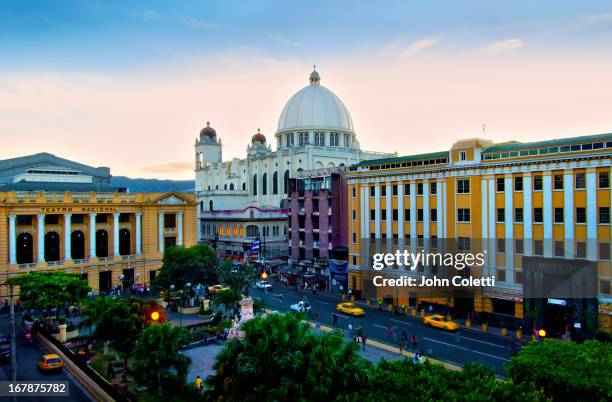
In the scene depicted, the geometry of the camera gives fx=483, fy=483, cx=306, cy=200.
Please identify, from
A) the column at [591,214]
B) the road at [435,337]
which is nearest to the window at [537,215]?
the column at [591,214]

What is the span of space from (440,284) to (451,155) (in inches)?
470

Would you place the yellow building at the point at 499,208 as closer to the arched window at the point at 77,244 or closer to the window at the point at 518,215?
the window at the point at 518,215

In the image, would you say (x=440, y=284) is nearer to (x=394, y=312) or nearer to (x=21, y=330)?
(x=394, y=312)

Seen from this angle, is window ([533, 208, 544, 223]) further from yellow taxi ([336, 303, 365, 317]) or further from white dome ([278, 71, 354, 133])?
white dome ([278, 71, 354, 133])

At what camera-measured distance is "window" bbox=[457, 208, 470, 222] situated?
43406 mm

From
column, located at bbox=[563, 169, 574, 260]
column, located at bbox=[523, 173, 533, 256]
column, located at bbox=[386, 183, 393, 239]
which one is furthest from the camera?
column, located at bbox=[386, 183, 393, 239]

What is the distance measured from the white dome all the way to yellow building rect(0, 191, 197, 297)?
40.9m

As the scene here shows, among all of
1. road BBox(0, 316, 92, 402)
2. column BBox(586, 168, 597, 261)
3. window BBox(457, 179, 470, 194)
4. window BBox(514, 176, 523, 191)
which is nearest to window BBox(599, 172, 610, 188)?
column BBox(586, 168, 597, 261)

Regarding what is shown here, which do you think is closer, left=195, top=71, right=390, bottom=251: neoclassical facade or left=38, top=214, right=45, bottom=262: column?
left=38, top=214, right=45, bottom=262: column

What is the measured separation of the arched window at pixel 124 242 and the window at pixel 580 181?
158 ft

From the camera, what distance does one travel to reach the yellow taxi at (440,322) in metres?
39.3

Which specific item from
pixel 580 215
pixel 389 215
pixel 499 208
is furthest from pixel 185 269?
pixel 580 215

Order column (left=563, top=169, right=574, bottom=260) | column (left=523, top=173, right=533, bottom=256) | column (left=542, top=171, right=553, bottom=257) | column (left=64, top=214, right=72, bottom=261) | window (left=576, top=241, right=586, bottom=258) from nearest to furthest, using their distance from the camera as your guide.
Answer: window (left=576, top=241, right=586, bottom=258) < column (left=563, top=169, right=574, bottom=260) < column (left=542, top=171, right=553, bottom=257) < column (left=523, top=173, right=533, bottom=256) < column (left=64, top=214, right=72, bottom=261)

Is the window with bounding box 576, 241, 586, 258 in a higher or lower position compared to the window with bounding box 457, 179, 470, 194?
lower
